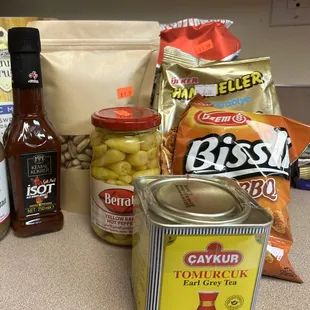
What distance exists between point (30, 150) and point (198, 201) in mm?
303

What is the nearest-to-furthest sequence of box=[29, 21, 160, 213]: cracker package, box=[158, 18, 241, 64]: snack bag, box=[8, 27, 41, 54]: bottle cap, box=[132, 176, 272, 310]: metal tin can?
box=[132, 176, 272, 310]: metal tin can, box=[8, 27, 41, 54]: bottle cap, box=[29, 21, 160, 213]: cracker package, box=[158, 18, 241, 64]: snack bag

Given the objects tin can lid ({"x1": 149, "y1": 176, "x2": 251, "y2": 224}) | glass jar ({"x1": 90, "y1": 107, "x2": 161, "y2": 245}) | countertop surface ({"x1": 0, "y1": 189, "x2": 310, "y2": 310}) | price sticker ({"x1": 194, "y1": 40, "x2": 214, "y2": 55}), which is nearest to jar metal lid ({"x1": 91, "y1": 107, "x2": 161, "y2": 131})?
glass jar ({"x1": 90, "y1": 107, "x2": 161, "y2": 245})

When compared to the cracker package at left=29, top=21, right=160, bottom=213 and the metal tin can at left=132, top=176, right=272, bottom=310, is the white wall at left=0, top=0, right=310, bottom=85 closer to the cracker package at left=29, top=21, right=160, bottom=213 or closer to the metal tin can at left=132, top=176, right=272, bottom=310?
the cracker package at left=29, top=21, right=160, bottom=213

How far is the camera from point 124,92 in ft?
2.16

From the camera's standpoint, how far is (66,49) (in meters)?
0.64

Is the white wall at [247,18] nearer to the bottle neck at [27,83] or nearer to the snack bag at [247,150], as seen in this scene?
the snack bag at [247,150]

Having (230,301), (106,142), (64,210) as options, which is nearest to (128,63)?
(106,142)

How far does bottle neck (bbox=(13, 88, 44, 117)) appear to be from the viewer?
21.7 inches

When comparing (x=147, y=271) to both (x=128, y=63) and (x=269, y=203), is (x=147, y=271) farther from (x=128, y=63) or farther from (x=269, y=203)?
(x=128, y=63)

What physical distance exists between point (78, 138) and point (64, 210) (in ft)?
0.51

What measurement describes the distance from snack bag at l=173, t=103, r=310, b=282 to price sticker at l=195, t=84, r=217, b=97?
9cm

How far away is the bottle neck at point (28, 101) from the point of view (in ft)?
1.81

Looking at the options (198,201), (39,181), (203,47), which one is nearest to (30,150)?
(39,181)

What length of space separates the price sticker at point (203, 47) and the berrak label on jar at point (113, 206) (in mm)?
410
